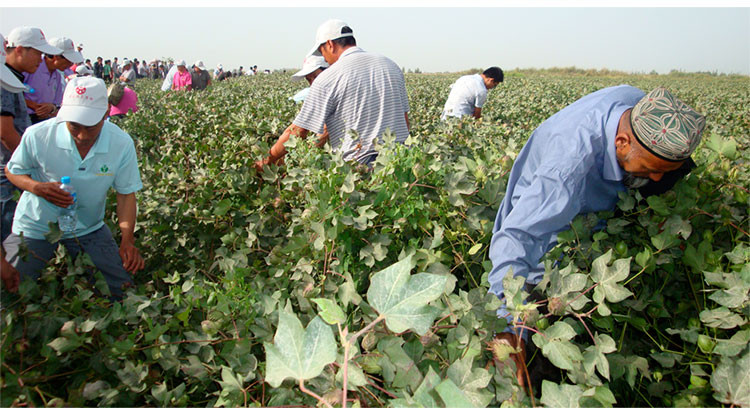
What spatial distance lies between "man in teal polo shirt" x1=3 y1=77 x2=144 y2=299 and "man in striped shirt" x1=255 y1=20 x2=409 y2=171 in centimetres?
92

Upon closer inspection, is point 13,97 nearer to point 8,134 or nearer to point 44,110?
point 8,134

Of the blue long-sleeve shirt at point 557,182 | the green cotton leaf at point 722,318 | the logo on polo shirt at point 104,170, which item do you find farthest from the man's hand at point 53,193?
the green cotton leaf at point 722,318

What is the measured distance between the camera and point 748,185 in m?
1.82

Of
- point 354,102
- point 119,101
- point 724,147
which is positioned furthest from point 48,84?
point 724,147

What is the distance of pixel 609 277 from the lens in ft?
3.90

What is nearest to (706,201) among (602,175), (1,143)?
(602,175)

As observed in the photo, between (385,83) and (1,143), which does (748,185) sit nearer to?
(385,83)

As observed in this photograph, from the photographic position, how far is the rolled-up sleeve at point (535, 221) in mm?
1513

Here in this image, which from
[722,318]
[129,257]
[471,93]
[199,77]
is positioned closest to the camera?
[722,318]

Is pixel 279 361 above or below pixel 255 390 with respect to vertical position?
above

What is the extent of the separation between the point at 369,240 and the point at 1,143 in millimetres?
2817

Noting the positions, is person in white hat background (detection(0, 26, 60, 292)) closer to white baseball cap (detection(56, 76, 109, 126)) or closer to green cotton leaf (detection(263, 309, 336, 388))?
white baseball cap (detection(56, 76, 109, 126))

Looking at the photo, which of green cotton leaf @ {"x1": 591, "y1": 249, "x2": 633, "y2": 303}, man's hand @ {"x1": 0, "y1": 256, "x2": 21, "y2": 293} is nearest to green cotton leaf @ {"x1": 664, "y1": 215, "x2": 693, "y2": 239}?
green cotton leaf @ {"x1": 591, "y1": 249, "x2": 633, "y2": 303}

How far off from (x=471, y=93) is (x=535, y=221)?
545cm
